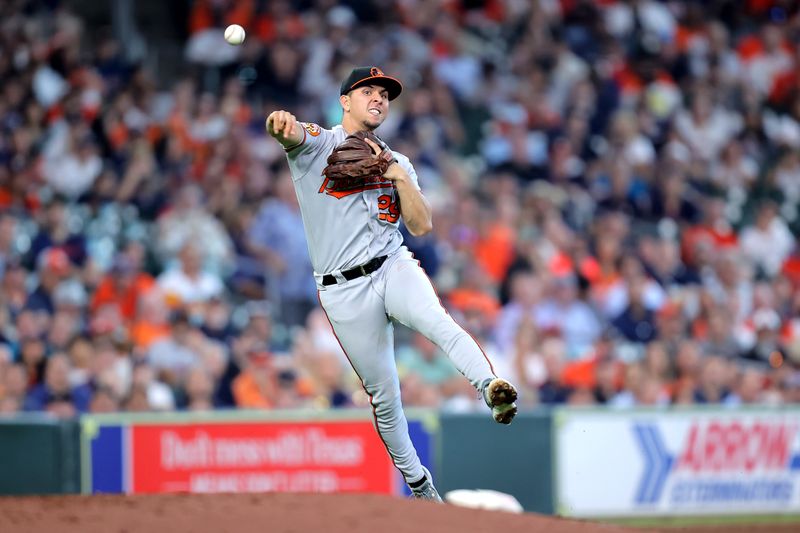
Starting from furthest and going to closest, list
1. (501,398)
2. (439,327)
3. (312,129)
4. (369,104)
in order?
(369,104), (312,129), (439,327), (501,398)

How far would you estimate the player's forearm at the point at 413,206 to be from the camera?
584 cm

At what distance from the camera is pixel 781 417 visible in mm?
11398

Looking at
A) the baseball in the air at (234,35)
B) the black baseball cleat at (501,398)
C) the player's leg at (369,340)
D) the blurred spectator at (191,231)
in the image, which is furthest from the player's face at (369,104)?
the blurred spectator at (191,231)

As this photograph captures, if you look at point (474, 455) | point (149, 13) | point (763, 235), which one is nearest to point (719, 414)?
point (474, 455)

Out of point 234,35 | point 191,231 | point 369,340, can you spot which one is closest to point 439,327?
point 369,340

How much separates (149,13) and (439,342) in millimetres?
9554

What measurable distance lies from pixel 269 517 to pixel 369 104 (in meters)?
2.08

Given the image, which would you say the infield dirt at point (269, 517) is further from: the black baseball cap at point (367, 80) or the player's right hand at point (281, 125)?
the black baseball cap at point (367, 80)

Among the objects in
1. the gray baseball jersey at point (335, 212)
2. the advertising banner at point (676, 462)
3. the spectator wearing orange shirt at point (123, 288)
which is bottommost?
the advertising banner at point (676, 462)

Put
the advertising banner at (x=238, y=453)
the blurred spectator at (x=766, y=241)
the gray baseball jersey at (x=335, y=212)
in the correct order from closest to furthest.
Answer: the gray baseball jersey at (x=335, y=212)
the advertising banner at (x=238, y=453)
the blurred spectator at (x=766, y=241)

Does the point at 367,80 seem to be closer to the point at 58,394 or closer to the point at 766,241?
the point at 58,394

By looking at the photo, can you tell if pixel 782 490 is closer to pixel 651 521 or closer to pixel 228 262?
pixel 651 521

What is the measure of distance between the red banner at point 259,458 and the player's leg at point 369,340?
3.88 m

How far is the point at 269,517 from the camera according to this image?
5.65 metres
